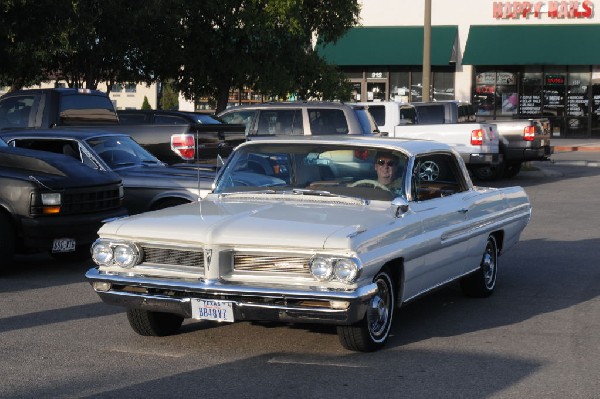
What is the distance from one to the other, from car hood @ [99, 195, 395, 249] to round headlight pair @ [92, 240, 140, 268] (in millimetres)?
79

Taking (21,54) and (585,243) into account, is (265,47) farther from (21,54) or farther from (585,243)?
(585,243)

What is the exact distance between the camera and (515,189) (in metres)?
11.0

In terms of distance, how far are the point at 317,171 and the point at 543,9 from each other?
35012 millimetres

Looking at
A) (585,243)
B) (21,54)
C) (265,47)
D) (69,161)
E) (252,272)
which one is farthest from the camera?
(265,47)

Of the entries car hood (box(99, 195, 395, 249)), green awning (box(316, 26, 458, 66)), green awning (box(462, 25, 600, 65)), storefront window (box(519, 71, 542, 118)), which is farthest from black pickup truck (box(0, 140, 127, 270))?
storefront window (box(519, 71, 542, 118))

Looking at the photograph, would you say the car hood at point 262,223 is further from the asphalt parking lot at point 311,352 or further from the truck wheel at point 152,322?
the asphalt parking lot at point 311,352

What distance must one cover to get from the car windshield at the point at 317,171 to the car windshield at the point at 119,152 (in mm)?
4925

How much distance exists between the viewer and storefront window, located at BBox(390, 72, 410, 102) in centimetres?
4419

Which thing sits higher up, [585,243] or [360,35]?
[360,35]

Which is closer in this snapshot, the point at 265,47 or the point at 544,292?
the point at 544,292

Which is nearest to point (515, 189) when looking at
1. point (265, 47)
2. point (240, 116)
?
point (240, 116)

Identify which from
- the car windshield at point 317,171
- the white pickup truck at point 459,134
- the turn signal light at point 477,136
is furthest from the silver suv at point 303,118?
the car windshield at point 317,171

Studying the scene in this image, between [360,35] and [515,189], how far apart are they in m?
33.5

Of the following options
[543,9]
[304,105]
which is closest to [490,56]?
Answer: [543,9]
